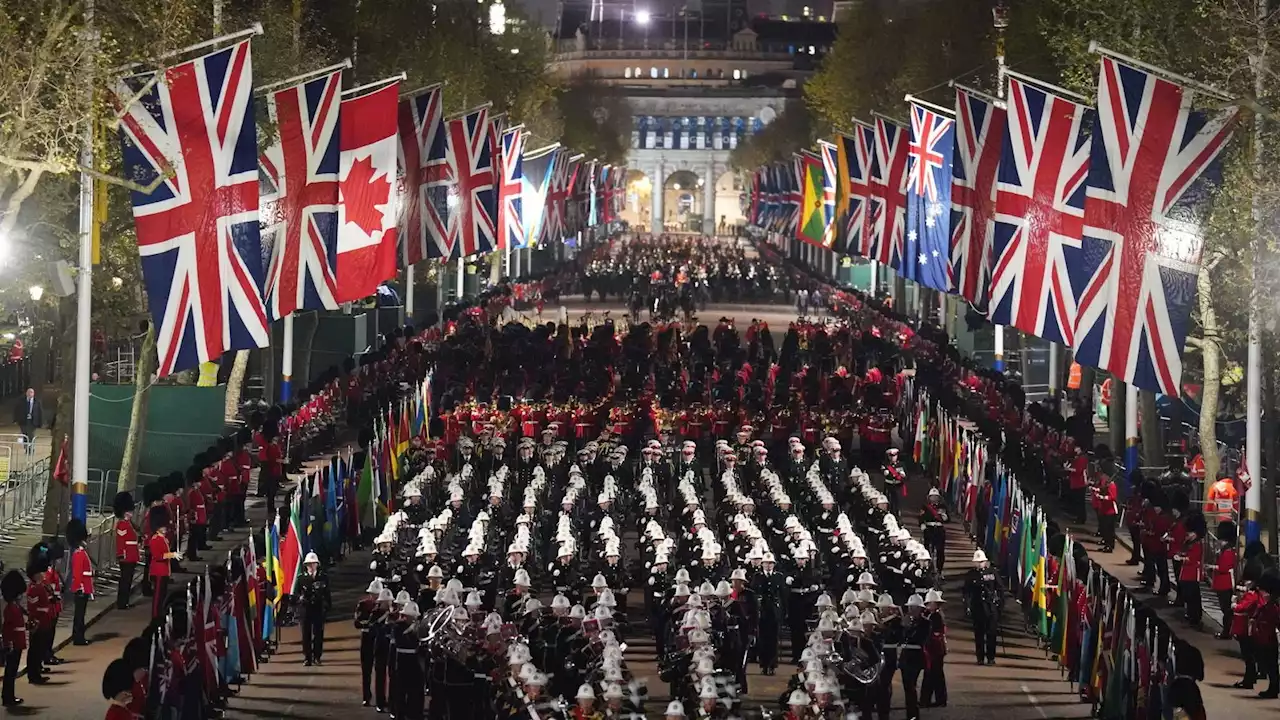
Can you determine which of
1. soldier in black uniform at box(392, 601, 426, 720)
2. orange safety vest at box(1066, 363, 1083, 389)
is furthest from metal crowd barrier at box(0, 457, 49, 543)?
orange safety vest at box(1066, 363, 1083, 389)

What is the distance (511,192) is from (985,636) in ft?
113

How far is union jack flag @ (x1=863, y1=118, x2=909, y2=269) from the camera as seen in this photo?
4962 centimetres

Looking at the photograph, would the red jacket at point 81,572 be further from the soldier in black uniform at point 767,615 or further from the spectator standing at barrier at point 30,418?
the spectator standing at barrier at point 30,418

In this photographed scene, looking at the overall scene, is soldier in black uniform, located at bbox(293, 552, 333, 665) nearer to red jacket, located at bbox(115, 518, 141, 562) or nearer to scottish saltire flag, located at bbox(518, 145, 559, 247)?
red jacket, located at bbox(115, 518, 141, 562)

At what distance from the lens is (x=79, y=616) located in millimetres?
24344

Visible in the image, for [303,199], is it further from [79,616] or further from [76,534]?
[79,616]

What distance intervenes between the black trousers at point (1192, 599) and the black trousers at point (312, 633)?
991 centimetres

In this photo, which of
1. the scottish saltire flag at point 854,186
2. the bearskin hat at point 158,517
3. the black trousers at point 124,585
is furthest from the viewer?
the scottish saltire flag at point 854,186

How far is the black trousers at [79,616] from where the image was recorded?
24.2 m

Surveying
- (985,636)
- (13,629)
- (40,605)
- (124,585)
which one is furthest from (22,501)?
(985,636)

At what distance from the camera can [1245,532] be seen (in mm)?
27562

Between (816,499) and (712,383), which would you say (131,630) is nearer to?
(816,499)

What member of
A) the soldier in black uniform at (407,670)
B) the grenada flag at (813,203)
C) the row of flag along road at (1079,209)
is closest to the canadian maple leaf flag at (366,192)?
the row of flag along road at (1079,209)

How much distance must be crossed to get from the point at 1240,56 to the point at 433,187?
→ 21169mm
